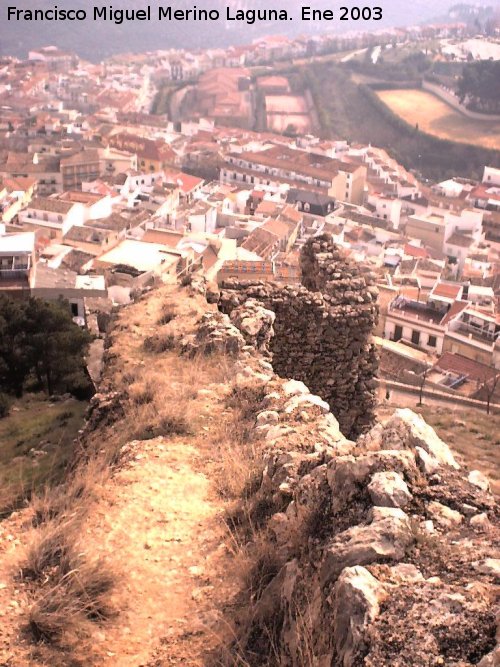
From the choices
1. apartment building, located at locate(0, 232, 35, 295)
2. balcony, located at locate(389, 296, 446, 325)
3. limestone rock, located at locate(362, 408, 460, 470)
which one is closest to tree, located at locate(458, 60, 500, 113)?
balcony, located at locate(389, 296, 446, 325)

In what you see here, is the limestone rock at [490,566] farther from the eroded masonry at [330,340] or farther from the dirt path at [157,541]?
the eroded masonry at [330,340]

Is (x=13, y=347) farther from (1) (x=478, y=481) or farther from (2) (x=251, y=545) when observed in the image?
(1) (x=478, y=481)

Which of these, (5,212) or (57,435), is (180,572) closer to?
(57,435)

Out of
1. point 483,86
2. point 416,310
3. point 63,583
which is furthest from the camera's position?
point 483,86

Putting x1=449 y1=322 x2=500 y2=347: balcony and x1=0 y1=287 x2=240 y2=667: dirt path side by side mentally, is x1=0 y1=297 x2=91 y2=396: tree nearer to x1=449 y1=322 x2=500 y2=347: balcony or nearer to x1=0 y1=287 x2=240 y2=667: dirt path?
x1=0 y1=287 x2=240 y2=667: dirt path

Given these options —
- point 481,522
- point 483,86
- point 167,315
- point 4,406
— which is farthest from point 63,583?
point 483,86

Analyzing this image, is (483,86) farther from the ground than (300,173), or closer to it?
farther from the ground

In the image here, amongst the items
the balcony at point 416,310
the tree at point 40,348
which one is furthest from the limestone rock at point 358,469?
the balcony at point 416,310

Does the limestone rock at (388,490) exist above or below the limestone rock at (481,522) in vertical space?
above
